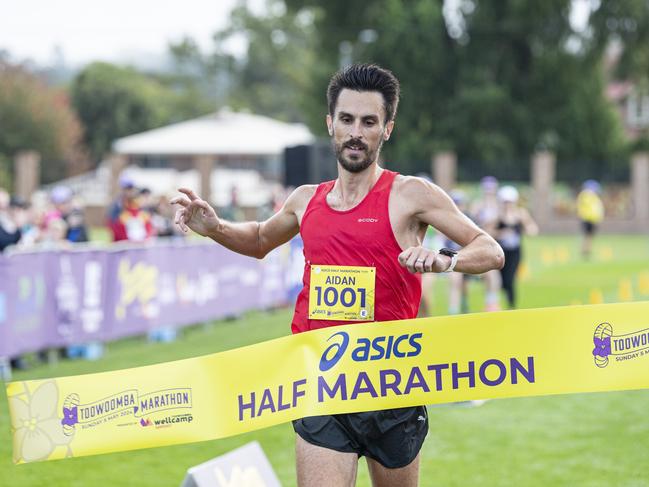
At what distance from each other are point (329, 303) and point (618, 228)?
139 ft

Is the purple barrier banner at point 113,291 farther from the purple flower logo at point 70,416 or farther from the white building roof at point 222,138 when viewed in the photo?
the white building roof at point 222,138

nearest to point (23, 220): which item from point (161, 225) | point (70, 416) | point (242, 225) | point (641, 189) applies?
point (161, 225)

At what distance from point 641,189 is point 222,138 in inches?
645

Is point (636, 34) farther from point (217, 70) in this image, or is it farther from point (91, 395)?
point (217, 70)

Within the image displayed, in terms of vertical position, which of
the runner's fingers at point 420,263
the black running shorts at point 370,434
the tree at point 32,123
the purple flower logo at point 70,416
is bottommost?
the black running shorts at point 370,434

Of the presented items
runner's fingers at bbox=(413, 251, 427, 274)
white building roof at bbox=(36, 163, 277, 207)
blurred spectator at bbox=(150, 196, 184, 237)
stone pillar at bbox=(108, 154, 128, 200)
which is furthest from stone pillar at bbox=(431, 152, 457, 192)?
runner's fingers at bbox=(413, 251, 427, 274)

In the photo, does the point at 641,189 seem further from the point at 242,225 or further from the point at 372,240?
the point at 372,240

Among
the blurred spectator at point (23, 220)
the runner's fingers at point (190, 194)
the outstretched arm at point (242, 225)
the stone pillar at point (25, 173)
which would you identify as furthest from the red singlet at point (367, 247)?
the stone pillar at point (25, 173)

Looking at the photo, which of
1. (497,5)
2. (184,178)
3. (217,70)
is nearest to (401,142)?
(497,5)

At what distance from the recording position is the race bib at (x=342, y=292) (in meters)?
4.52

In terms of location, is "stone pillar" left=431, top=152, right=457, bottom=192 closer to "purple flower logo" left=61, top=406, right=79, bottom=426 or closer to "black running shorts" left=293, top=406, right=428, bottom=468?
"black running shorts" left=293, top=406, right=428, bottom=468

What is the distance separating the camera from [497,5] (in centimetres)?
4628

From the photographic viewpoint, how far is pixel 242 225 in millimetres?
5012

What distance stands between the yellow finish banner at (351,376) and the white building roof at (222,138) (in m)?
38.4
